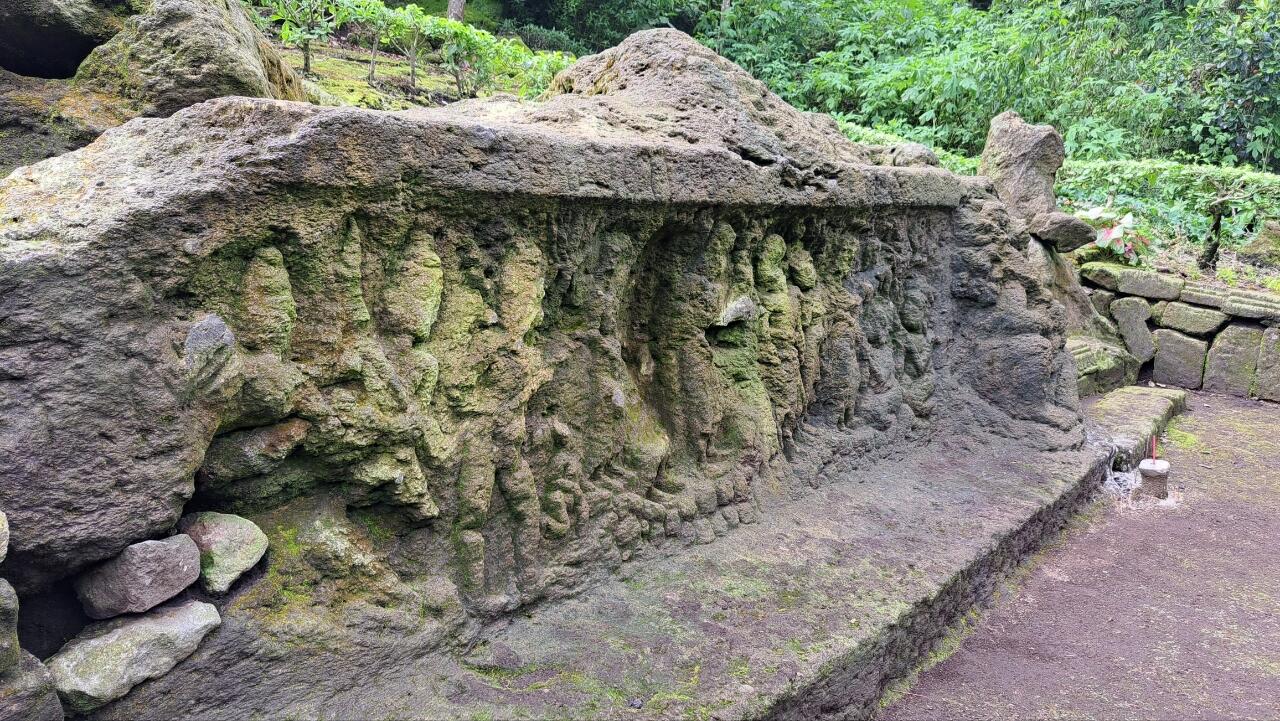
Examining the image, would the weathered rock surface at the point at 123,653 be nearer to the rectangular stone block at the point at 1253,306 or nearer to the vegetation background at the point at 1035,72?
the vegetation background at the point at 1035,72

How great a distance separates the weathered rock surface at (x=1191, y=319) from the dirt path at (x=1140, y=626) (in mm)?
2626

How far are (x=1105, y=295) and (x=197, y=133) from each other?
749cm

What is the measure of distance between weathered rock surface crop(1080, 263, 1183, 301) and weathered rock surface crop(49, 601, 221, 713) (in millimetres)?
7561

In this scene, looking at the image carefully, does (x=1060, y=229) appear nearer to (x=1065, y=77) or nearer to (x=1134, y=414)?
(x=1134, y=414)

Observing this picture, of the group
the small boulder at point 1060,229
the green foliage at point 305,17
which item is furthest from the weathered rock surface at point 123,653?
the small boulder at point 1060,229

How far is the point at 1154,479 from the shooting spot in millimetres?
4809

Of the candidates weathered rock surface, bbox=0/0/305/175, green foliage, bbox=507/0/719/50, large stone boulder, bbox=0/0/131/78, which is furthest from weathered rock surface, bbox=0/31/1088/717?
green foliage, bbox=507/0/719/50

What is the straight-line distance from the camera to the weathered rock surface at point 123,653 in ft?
5.59

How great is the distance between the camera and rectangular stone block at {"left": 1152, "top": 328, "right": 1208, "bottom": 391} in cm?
727

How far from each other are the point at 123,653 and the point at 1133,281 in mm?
7773

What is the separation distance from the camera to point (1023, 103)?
10336mm

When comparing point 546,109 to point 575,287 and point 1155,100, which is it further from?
point 1155,100

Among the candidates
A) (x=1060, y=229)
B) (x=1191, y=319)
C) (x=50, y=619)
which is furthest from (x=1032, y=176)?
(x=50, y=619)

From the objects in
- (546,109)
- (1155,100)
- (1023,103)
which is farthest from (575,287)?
(1155,100)
